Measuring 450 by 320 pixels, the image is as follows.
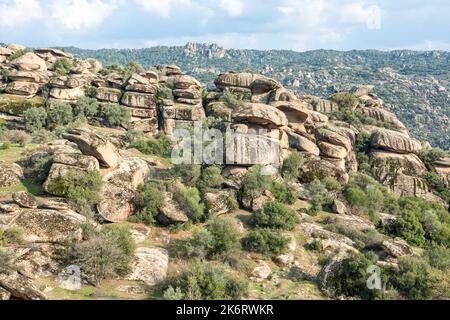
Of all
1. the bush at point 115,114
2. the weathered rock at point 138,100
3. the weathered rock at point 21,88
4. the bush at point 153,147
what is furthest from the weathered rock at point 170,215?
the weathered rock at point 21,88

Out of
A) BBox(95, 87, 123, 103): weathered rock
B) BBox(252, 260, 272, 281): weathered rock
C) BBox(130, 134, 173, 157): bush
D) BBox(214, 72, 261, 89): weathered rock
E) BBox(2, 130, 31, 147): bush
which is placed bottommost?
BBox(252, 260, 272, 281): weathered rock

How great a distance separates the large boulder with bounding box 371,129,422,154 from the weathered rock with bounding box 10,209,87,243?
37.8 m

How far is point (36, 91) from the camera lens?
59344 millimetres

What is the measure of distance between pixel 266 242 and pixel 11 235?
14.0 metres

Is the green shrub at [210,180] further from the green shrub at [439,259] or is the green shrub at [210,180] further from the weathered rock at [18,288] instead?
the weathered rock at [18,288]

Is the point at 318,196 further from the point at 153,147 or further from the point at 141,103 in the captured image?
the point at 141,103

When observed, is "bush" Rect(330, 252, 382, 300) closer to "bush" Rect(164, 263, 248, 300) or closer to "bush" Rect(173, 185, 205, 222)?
"bush" Rect(164, 263, 248, 300)

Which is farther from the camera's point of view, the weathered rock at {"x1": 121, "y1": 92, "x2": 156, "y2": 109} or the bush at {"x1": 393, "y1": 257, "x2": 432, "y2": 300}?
the weathered rock at {"x1": 121, "y1": 92, "x2": 156, "y2": 109}

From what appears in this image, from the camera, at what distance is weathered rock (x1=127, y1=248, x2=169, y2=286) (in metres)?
18.8

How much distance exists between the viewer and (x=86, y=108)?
57438mm

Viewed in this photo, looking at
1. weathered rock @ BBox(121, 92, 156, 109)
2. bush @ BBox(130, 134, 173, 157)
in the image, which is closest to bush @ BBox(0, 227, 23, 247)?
bush @ BBox(130, 134, 173, 157)

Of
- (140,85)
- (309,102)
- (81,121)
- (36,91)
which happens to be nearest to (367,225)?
(309,102)

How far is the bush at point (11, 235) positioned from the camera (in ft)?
59.7
